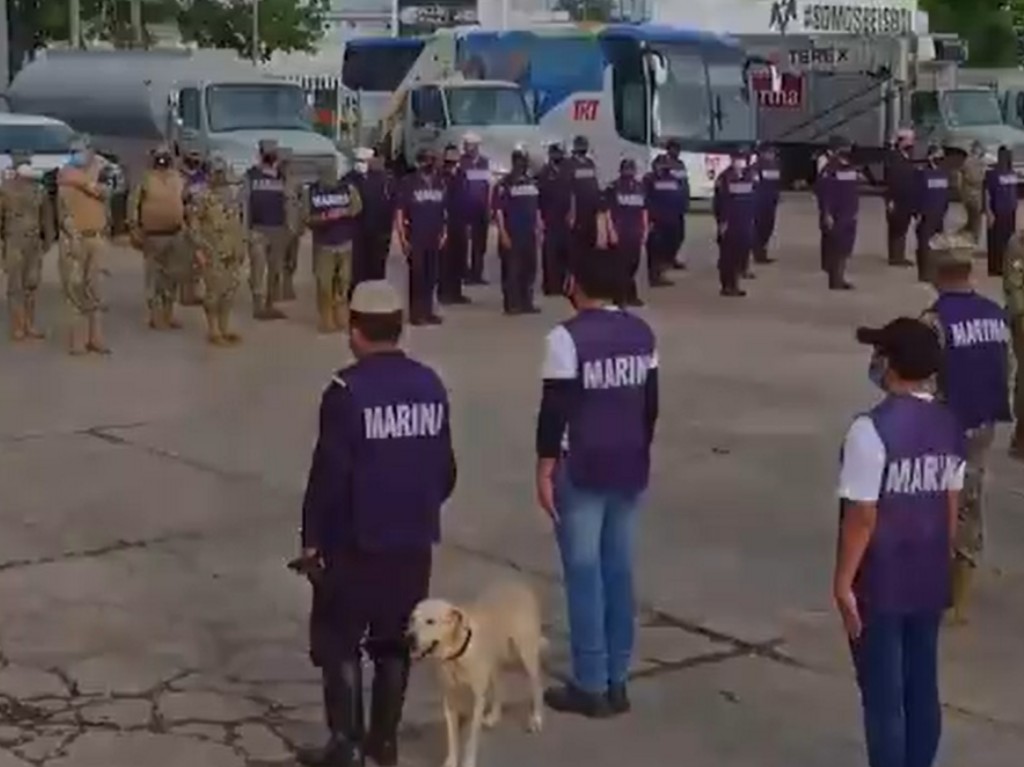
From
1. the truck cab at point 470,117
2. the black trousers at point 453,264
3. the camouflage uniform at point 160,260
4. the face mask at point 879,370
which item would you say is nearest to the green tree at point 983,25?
the truck cab at point 470,117

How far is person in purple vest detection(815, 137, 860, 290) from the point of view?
21219mm

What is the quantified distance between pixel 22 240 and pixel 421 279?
3790mm

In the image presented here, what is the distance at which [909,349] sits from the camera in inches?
216

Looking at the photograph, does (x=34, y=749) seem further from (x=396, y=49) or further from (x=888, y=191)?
(x=396, y=49)

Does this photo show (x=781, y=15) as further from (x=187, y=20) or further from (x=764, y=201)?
(x=187, y=20)

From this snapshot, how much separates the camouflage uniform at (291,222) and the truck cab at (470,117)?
11.1 metres

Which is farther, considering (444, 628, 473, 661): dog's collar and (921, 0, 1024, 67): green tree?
(921, 0, 1024, 67): green tree

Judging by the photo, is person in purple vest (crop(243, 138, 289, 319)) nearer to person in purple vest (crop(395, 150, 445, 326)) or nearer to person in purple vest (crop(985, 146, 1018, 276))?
person in purple vest (crop(395, 150, 445, 326))

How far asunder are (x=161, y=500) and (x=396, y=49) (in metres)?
32.4

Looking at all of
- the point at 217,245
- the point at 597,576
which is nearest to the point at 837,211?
the point at 217,245

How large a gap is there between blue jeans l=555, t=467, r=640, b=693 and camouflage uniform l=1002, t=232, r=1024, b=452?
4358mm

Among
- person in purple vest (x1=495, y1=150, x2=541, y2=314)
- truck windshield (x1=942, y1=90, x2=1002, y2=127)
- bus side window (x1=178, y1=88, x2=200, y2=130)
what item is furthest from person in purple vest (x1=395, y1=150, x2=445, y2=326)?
truck windshield (x1=942, y1=90, x2=1002, y2=127)

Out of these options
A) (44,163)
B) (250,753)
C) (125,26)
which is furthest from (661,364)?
(125,26)

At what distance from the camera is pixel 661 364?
16141 mm
